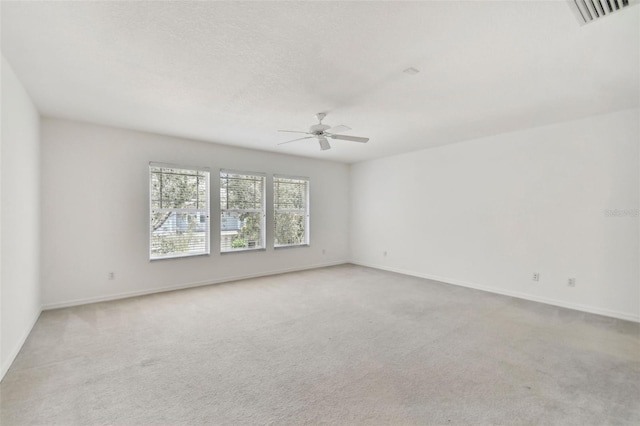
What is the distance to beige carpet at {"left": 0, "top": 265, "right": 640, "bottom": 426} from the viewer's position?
1.93 metres

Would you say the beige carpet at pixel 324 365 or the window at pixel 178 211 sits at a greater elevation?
the window at pixel 178 211

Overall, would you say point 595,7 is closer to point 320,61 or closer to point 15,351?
point 320,61

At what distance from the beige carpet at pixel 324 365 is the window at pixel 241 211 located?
1620mm

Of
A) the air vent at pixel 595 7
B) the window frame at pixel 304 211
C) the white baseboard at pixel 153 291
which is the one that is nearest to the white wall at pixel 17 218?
the white baseboard at pixel 153 291

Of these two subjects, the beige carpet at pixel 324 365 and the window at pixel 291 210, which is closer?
the beige carpet at pixel 324 365

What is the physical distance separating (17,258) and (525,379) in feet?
14.8

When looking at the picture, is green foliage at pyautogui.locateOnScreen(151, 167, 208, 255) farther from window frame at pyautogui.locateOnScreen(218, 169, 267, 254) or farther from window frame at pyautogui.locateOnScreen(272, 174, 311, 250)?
window frame at pyautogui.locateOnScreen(272, 174, 311, 250)

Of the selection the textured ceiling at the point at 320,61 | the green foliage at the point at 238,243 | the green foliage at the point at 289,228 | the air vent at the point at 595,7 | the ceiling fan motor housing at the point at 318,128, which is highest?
the textured ceiling at the point at 320,61

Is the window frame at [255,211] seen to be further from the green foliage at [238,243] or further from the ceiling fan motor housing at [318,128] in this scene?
the ceiling fan motor housing at [318,128]

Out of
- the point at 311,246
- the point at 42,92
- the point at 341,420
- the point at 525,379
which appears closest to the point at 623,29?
the point at 525,379

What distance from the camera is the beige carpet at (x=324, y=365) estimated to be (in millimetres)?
1926

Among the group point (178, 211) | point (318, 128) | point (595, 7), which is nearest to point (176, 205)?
point (178, 211)

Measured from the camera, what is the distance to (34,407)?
196 cm

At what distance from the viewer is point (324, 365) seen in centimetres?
251
